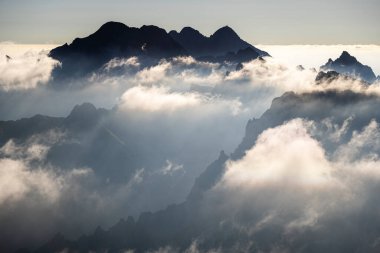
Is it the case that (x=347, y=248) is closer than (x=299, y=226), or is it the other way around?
(x=347, y=248)

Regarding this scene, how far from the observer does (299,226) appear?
191m

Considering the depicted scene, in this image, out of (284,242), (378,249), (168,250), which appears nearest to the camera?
(378,249)

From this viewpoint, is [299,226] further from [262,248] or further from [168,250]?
[168,250]

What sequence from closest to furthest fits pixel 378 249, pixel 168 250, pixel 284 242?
pixel 378 249 < pixel 284 242 < pixel 168 250

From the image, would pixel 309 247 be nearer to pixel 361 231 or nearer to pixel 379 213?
pixel 361 231

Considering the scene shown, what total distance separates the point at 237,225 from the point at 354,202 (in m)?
55.9

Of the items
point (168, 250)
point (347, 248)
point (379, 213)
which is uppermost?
point (379, 213)

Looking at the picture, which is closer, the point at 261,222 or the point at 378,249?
the point at 378,249

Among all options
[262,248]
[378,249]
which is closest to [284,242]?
[262,248]

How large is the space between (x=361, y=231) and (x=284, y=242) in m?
32.7

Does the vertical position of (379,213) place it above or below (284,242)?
above

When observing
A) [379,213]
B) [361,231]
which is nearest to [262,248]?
[361,231]

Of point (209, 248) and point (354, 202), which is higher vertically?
point (354, 202)

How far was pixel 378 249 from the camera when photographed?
16988 cm
